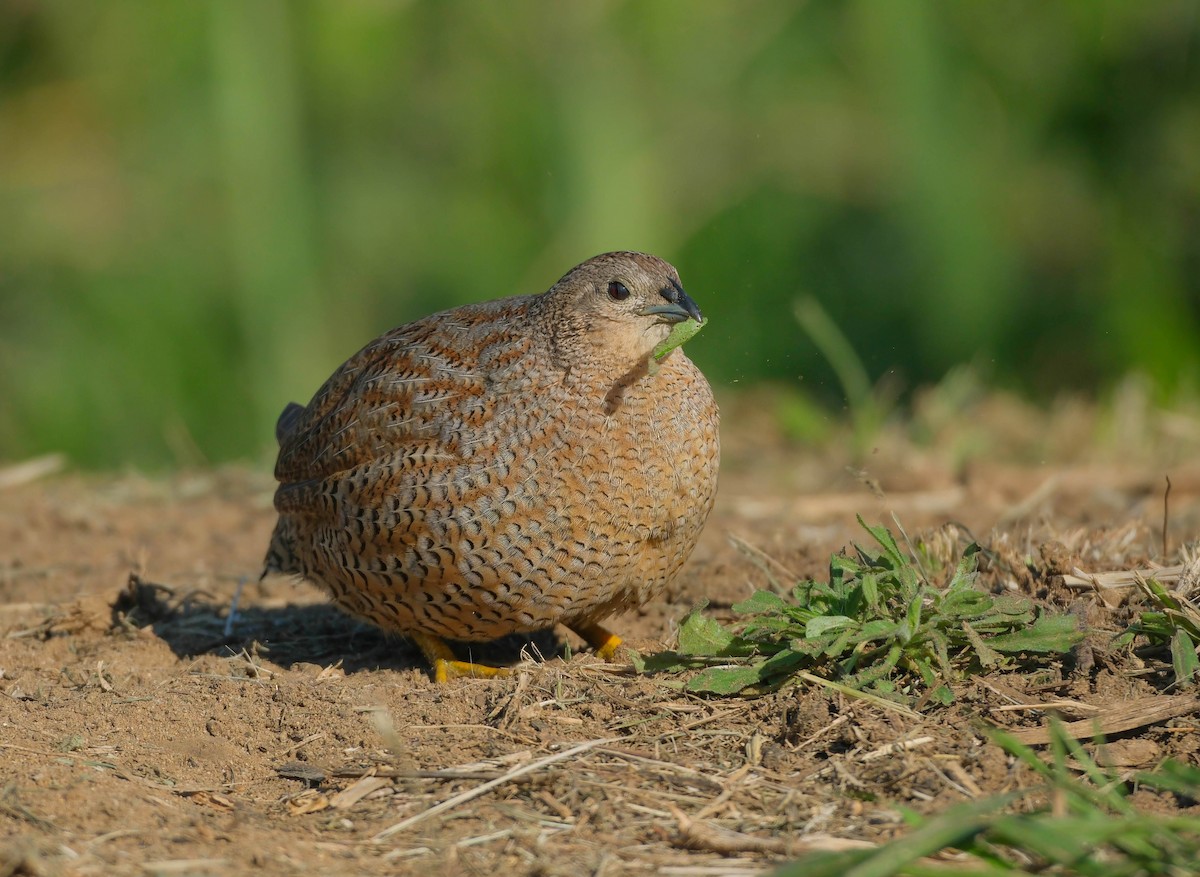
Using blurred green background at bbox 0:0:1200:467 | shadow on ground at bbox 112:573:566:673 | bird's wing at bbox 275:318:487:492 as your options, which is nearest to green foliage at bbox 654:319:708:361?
bird's wing at bbox 275:318:487:492

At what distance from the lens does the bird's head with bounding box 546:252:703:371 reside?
4.17 metres

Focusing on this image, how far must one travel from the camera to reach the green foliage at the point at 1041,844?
2404 mm

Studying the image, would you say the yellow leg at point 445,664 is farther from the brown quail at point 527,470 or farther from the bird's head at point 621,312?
the bird's head at point 621,312

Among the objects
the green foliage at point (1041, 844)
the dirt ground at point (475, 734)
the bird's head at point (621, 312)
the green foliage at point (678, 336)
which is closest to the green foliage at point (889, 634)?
the dirt ground at point (475, 734)

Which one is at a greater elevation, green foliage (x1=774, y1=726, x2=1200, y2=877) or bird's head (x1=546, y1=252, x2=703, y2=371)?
bird's head (x1=546, y1=252, x2=703, y2=371)

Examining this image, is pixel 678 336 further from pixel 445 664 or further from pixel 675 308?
pixel 445 664

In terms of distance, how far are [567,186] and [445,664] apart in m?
5.50

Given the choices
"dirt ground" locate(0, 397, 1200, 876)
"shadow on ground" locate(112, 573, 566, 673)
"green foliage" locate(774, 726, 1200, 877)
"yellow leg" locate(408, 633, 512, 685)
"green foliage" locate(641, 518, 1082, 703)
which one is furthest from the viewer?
"shadow on ground" locate(112, 573, 566, 673)

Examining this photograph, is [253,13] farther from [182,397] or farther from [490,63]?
[182,397]

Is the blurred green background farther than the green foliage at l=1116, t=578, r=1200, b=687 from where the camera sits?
Yes

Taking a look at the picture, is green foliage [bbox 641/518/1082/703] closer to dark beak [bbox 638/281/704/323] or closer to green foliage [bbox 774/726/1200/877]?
green foliage [bbox 774/726/1200/877]

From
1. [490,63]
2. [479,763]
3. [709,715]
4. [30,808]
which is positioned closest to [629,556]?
[709,715]

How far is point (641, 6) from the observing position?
10125 mm

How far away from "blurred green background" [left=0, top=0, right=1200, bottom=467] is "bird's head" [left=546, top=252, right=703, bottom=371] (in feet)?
10.7
